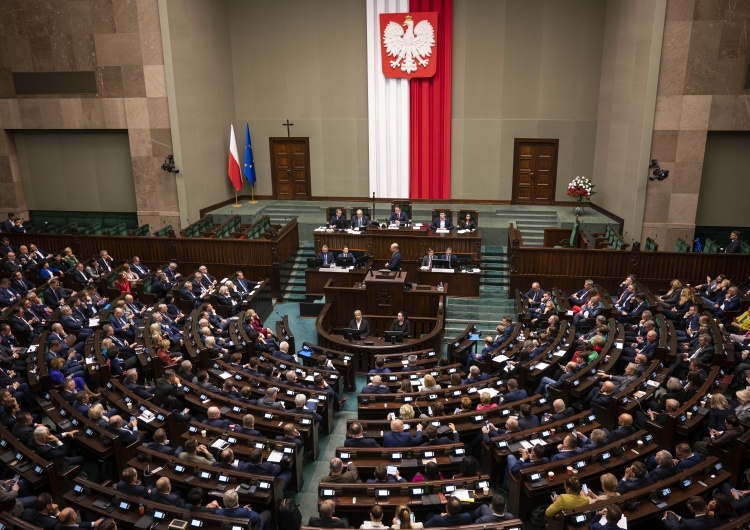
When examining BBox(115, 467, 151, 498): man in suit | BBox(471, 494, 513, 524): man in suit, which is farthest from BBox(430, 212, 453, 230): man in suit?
BBox(115, 467, 151, 498): man in suit

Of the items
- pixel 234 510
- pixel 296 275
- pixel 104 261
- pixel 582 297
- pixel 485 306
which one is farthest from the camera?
pixel 296 275

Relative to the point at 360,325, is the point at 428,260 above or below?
above

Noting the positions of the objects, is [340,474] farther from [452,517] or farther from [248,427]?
[248,427]

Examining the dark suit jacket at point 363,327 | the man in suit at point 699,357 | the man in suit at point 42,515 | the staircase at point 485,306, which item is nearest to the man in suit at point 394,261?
the staircase at point 485,306

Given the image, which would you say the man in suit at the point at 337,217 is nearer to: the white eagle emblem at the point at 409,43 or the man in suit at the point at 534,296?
the man in suit at the point at 534,296

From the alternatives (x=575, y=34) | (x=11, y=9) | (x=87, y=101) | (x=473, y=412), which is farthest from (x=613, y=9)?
(x=11, y=9)

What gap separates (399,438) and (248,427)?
2.00 m

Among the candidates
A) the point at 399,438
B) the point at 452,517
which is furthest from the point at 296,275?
the point at 452,517

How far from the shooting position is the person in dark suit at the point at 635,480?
668 cm

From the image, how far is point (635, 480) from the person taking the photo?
22.0 feet

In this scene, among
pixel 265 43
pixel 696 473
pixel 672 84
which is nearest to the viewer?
pixel 696 473

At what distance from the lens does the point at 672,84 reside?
15680mm

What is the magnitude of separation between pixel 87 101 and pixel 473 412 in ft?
52.2

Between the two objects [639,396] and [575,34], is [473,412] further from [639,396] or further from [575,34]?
[575,34]
